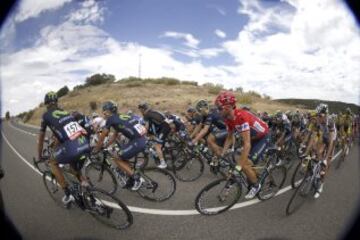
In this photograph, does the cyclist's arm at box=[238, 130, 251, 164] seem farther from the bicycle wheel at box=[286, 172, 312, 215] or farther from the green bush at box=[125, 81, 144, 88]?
the green bush at box=[125, 81, 144, 88]

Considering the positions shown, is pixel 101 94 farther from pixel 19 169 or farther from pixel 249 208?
pixel 249 208

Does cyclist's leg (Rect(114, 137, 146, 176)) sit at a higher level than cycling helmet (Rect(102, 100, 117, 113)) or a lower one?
lower

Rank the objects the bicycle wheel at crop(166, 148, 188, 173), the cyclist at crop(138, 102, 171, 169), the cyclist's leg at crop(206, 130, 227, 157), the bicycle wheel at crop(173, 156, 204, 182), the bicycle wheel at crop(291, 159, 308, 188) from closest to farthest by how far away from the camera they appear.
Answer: the bicycle wheel at crop(291, 159, 308, 188) < the bicycle wheel at crop(173, 156, 204, 182) < the cyclist's leg at crop(206, 130, 227, 157) < the bicycle wheel at crop(166, 148, 188, 173) < the cyclist at crop(138, 102, 171, 169)

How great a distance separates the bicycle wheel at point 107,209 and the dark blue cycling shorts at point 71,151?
53 centimetres

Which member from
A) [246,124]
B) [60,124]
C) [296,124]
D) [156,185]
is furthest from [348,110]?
[60,124]

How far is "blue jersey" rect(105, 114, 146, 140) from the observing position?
5680 millimetres

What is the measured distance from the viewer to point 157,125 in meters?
8.45

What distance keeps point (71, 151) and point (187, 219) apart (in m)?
1.92

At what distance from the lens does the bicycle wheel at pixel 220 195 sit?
5.16m

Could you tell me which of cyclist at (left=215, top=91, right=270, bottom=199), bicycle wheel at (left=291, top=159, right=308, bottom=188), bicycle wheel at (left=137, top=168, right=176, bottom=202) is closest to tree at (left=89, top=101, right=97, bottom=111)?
bicycle wheel at (left=137, top=168, right=176, bottom=202)

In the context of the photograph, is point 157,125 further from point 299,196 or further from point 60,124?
point 299,196

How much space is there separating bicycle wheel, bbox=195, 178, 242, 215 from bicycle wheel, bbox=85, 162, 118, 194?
1.69 m

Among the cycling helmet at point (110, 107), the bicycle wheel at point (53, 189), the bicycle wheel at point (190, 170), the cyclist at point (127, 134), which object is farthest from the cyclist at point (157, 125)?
the bicycle wheel at point (53, 189)

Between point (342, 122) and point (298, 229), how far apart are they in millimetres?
9518
